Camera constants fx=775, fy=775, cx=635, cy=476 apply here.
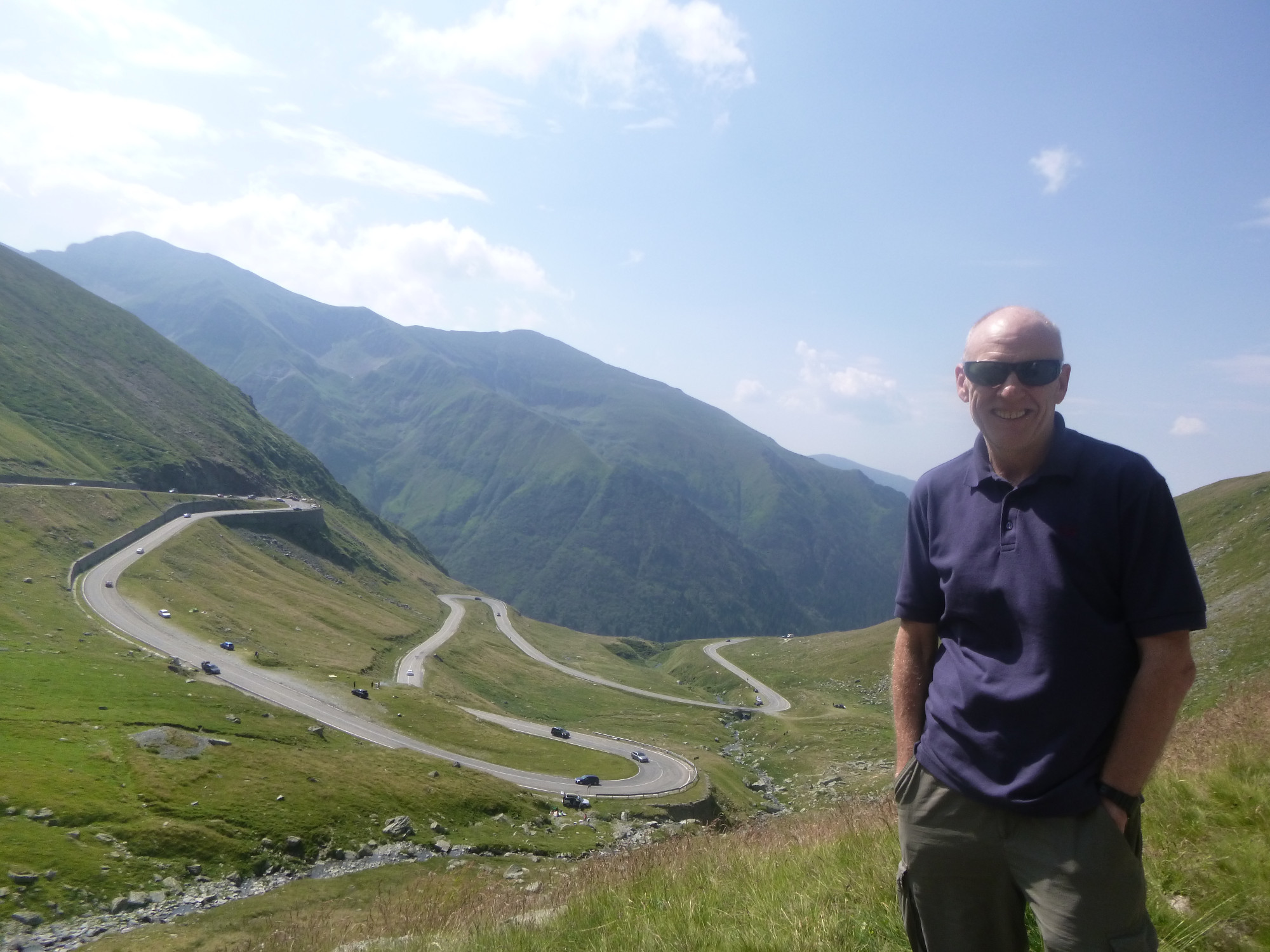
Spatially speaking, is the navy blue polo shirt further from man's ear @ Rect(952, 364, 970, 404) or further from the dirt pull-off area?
the dirt pull-off area

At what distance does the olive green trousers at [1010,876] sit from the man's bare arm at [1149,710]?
0.75 feet

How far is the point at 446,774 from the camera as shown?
5397cm

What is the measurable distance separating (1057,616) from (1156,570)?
541 millimetres

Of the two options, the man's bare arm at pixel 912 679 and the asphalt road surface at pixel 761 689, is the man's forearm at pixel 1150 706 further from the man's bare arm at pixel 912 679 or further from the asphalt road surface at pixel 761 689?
the asphalt road surface at pixel 761 689

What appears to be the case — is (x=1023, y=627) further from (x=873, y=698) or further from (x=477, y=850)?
(x=873, y=698)

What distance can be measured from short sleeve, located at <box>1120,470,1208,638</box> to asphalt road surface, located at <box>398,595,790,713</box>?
9552cm

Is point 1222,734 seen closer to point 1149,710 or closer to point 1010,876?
point 1010,876

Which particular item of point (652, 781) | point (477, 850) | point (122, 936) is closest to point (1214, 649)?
point (652, 781)

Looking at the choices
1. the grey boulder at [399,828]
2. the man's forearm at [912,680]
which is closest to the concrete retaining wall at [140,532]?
the grey boulder at [399,828]

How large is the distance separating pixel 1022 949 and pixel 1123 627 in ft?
6.85

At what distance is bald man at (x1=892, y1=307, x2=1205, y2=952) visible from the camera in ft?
13.5

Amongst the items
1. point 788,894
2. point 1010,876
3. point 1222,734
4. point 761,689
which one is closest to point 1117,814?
point 1010,876

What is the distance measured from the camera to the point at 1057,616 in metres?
4.33

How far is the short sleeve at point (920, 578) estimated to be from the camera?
5.27 metres
